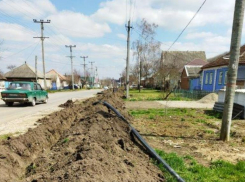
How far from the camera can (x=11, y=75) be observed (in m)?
52.7

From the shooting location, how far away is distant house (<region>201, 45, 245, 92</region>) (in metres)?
20.8

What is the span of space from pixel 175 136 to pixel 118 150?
10.2 feet

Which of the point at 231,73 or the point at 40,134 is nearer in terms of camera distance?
the point at 40,134

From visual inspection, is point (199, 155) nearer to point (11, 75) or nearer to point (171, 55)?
point (171, 55)

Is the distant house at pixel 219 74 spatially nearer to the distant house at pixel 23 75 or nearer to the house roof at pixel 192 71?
the house roof at pixel 192 71

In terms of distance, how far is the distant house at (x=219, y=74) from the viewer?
20750 mm

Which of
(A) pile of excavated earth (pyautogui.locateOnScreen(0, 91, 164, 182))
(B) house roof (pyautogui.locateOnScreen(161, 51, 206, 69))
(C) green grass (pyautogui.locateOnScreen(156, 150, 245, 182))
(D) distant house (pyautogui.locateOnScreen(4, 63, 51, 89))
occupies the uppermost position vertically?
(B) house roof (pyautogui.locateOnScreen(161, 51, 206, 69))

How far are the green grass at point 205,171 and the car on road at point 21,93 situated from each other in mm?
11771

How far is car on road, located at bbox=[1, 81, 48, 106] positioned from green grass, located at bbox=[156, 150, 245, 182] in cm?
1177

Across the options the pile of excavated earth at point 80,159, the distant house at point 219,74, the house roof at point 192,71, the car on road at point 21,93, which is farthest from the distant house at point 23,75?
the pile of excavated earth at point 80,159

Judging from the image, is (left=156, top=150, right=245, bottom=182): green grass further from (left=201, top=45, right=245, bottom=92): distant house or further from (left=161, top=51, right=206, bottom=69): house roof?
(left=161, top=51, right=206, bottom=69): house roof

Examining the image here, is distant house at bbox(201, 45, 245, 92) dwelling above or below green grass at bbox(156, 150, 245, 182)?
above

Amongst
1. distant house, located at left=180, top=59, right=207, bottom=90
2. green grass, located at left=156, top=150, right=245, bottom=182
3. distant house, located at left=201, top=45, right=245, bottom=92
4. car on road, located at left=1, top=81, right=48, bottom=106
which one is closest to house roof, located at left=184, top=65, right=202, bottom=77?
distant house, located at left=180, top=59, right=207, bottom=90

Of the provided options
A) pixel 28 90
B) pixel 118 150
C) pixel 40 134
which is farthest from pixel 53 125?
pixel 28 90
